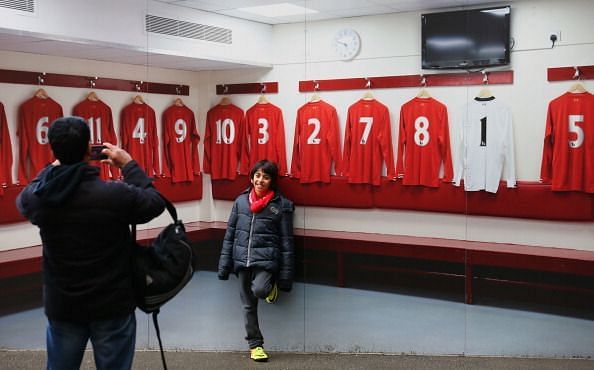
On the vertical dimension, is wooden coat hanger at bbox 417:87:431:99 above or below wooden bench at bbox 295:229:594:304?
above

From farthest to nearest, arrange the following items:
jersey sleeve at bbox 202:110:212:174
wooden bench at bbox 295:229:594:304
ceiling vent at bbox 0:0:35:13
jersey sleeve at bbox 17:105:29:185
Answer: jersey sleeve at bbox 202:110:212:174 → jersey sleeve at bbox 17:105:29:185 → wooden bench at bbox 295:229:594:304 → ceiling vent at bbox 0:0:35:13

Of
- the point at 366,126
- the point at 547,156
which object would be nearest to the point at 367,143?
the point at 366,126

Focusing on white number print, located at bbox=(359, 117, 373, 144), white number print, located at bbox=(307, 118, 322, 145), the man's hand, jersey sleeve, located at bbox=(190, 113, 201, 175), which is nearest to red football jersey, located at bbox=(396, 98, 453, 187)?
white number print, located at bbox=(359, 117, 373, 144)

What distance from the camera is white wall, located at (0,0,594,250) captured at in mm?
4477

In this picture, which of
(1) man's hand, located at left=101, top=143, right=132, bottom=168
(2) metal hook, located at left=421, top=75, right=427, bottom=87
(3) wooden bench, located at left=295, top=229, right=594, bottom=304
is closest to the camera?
(1) man's hand, located at left=101, top=143, right=132, bottom=168

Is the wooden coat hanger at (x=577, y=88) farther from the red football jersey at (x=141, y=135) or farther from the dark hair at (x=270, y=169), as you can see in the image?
the red football jersey at (x=141, y=135)

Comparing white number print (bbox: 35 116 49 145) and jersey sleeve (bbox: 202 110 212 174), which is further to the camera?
jersey sleeve (bbox: 202 110 212 174)

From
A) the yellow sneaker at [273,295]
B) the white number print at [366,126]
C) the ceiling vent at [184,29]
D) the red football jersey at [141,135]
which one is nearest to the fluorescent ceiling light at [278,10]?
the ceiling vent at [184,29]

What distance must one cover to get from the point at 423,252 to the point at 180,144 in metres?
1.97

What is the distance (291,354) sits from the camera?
197 inches

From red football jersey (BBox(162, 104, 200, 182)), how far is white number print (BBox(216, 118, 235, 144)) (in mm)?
194

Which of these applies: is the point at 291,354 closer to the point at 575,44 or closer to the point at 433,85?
the point at 433,85

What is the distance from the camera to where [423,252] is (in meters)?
4.73

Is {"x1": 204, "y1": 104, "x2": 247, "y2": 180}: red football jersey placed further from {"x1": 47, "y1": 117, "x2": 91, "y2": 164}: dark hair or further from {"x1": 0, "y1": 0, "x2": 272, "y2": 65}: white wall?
{"x1": 47, "y1": 117, "x2": 91, "y2": 164}: dark hair
